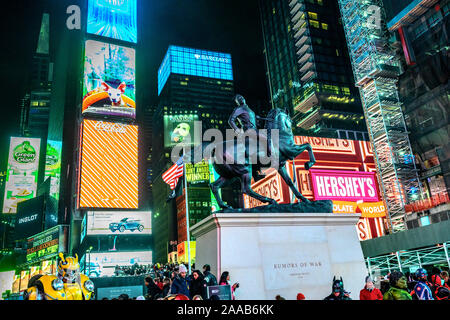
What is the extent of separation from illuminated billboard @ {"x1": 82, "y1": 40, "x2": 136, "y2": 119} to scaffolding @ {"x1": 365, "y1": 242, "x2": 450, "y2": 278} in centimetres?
5204

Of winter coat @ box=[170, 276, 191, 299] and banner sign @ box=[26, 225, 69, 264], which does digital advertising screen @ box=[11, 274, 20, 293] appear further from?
winter coat @ box=[170, 276, 191, 299]

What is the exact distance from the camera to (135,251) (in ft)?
218

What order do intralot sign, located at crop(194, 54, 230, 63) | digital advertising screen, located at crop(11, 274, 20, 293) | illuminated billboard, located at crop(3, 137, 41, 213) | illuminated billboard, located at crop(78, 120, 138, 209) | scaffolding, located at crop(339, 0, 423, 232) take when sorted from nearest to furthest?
scaffolding, located at crop(339, 0, 423, 232), illuminated billboard, located at crop(78, 120, 138, 209), digital advertising screen, located at crop(11, 274, 20, 293), illuminated billboard, located at crop(3, 137, 41, 213), intralot sign, located at crop(194, 54, 230, 63)

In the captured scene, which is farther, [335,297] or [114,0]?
[114,0]

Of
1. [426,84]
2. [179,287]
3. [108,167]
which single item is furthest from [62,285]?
[108,167]

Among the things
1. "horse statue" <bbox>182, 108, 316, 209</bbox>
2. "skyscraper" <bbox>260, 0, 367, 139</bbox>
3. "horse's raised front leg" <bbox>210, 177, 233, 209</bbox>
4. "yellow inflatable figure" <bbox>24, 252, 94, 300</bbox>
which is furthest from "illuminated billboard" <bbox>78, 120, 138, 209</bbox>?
"yellow inflatable figure" <bbox>24, 252, 94, 300</bbox>

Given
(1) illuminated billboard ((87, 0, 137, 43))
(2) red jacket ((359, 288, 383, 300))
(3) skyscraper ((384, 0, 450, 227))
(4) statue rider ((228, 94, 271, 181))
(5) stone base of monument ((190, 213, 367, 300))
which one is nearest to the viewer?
(2) red jacket ((359, 288, 383, 300))

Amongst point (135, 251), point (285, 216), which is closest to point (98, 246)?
point (135, 251)

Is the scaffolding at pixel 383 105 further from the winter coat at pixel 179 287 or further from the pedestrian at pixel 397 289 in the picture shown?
the pedestrian at pixel 397 289

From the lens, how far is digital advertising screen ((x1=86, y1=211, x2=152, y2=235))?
209ft

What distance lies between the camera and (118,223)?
66438 mm

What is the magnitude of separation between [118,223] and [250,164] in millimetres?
59795

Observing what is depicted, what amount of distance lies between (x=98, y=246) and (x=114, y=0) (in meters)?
48.0
